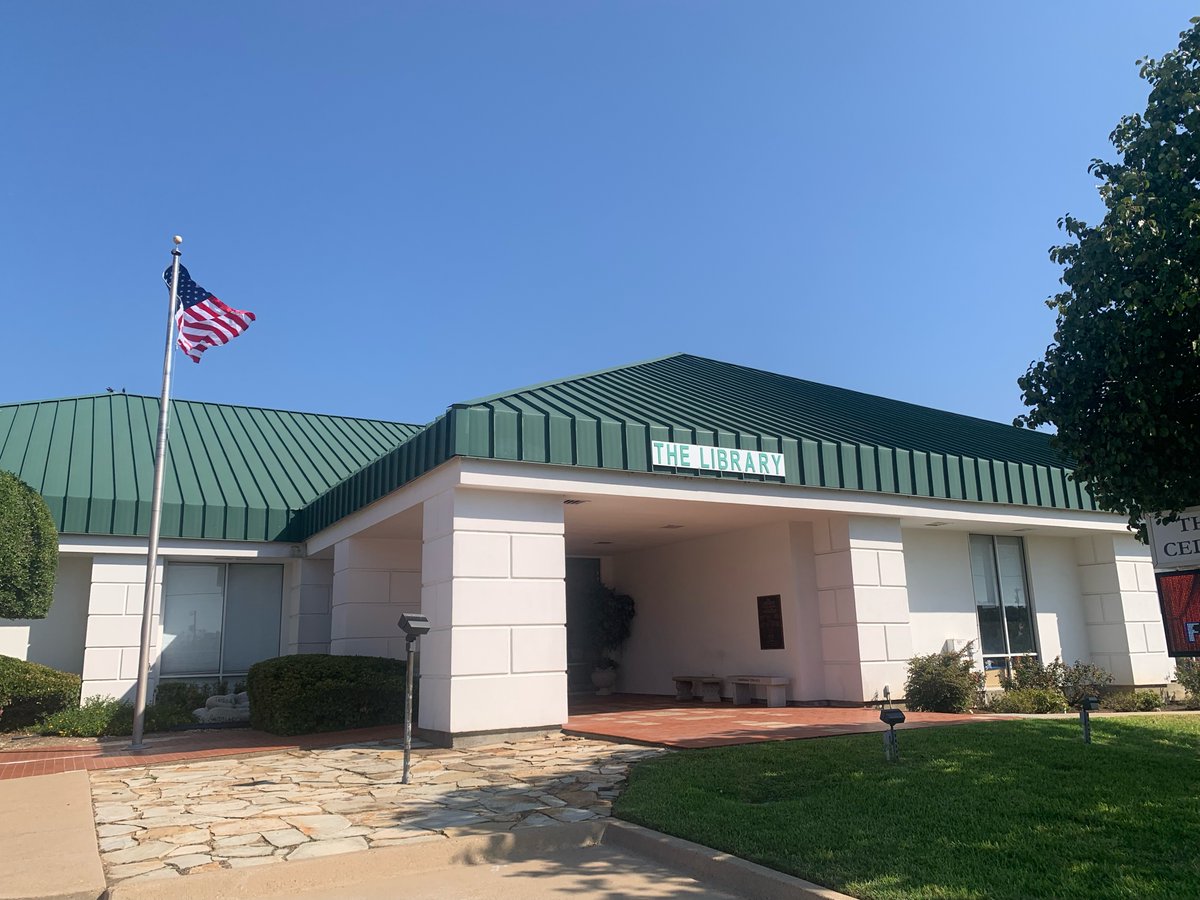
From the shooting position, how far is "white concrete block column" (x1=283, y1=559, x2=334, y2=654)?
63.0ft

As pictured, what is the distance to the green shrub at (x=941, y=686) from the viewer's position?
14414 mm

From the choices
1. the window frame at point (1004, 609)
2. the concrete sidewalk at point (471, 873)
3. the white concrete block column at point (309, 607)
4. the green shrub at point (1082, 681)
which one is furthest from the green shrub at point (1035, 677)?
the white concrete block column at point (309, 607)

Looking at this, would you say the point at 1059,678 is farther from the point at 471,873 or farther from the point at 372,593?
the point at 471,873

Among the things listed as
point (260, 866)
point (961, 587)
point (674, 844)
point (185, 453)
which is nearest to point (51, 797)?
point (260, 866)

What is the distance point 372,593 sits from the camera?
1723cm

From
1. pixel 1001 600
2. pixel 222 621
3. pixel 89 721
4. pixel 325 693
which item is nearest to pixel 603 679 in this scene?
pixel 325 693

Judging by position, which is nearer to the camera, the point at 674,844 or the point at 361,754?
the point at 674,844

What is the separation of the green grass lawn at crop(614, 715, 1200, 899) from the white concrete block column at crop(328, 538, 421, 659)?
880 cm

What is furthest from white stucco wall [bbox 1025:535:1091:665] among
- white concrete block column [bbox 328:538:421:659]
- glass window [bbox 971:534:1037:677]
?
white concrete block column [bbox 328:538:421:659]

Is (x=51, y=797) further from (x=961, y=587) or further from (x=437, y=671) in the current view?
(x=961, y=587)

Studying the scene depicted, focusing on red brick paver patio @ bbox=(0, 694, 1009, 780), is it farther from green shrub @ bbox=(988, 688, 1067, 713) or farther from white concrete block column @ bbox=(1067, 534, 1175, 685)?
white concrete block column @ bbox=(1067, 534, 1175, 685)

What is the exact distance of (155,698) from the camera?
17.8 metres

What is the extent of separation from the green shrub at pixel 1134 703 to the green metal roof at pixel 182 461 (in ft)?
53.8

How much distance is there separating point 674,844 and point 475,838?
1.48 metres
